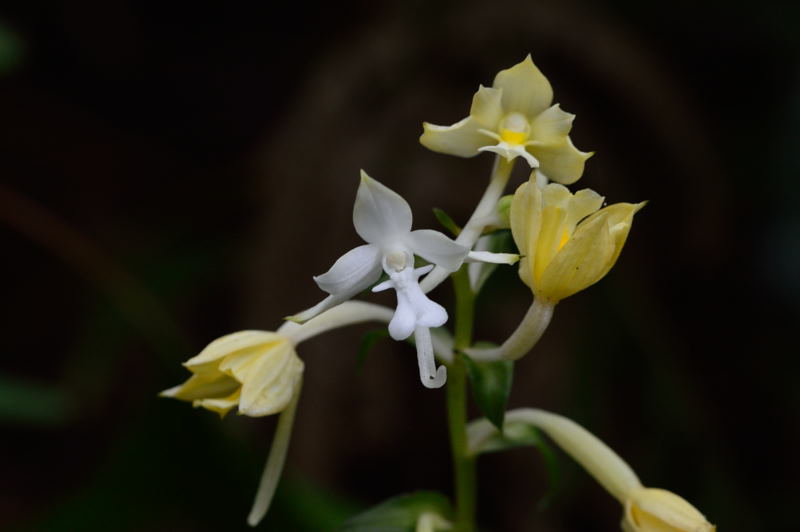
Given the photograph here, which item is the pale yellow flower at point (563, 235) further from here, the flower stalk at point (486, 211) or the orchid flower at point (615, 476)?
the orchid flower at point (615, 476)

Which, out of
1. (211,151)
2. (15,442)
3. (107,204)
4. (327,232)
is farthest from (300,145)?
(15,442)

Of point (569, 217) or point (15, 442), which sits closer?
point (569, 217)

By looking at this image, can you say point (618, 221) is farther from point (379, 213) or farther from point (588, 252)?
point (379, 213)

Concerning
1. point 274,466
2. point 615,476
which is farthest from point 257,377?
point 615,476

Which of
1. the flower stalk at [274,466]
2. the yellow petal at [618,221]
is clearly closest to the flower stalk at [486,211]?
the yellow petal at [618,221]

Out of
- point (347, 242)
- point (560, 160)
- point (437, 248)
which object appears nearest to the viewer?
point (437, 248)

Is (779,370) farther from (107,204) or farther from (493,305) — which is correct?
(107,204)
